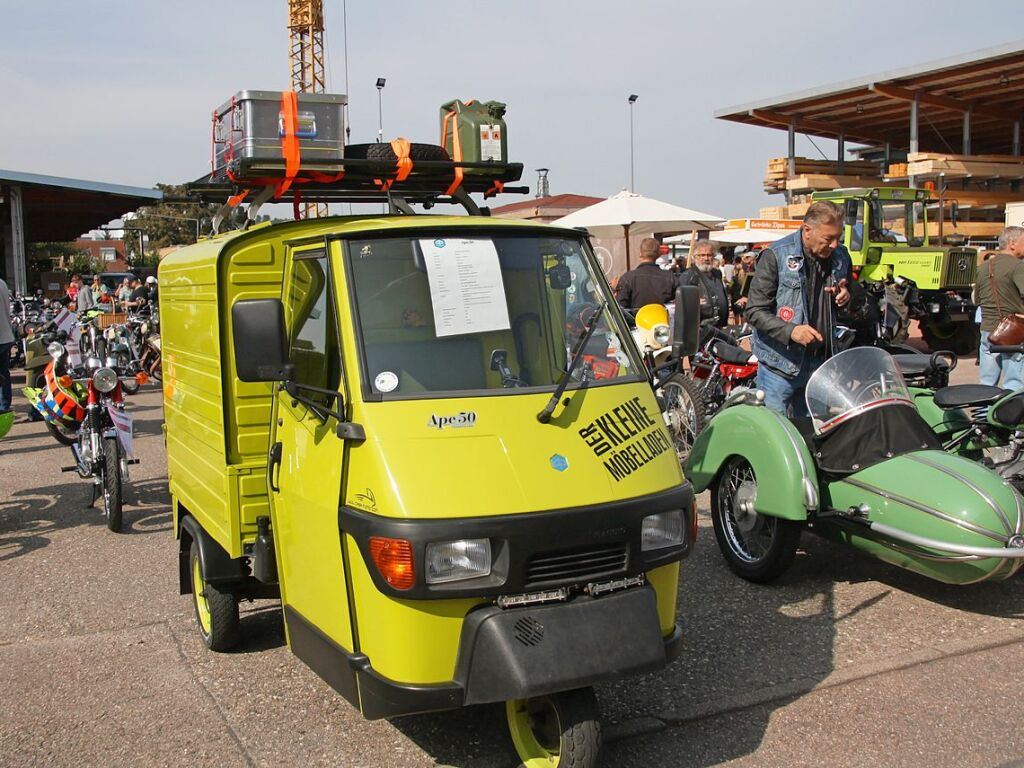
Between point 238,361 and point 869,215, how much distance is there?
16.1 metres

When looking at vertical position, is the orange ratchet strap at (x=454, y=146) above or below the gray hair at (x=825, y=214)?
above

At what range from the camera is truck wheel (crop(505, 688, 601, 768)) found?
3.33 m

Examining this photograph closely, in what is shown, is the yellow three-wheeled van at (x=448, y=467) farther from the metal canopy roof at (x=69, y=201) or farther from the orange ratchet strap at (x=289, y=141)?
the metal canopy roof at (x=69, y=201)

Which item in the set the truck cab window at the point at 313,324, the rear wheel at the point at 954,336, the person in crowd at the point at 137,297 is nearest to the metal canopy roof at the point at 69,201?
the person in crowd at the point at 137,297

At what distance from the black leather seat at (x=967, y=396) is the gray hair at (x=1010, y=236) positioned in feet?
12.6

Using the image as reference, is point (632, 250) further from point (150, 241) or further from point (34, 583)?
point (150, 241)

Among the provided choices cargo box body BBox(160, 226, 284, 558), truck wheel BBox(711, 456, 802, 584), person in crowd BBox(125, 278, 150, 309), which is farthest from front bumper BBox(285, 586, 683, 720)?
person in crowd BBox(125, 278, 150, 309)

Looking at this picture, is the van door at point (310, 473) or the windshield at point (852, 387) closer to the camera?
the van door at point (310, 473)

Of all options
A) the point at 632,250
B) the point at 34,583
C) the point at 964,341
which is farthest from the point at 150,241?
the point at 34,583

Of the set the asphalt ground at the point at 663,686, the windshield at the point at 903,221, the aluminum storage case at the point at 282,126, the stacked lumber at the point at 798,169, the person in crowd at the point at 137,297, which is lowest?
the asphalt ground at the point at 663,686

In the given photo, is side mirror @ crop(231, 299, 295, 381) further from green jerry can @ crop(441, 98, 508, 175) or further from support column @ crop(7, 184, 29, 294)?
support column @ crop(7, 184, 29, 294)

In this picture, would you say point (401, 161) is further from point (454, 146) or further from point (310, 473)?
point (310, 473)

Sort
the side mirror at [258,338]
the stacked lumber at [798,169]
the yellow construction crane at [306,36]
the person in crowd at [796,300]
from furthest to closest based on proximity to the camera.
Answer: the yellow construction crane at [306,36] < the stacked lumber at [798,169] < the person in crowd at [796,300] < the side mirror at [258,338]

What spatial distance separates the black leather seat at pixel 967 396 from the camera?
230 inches
